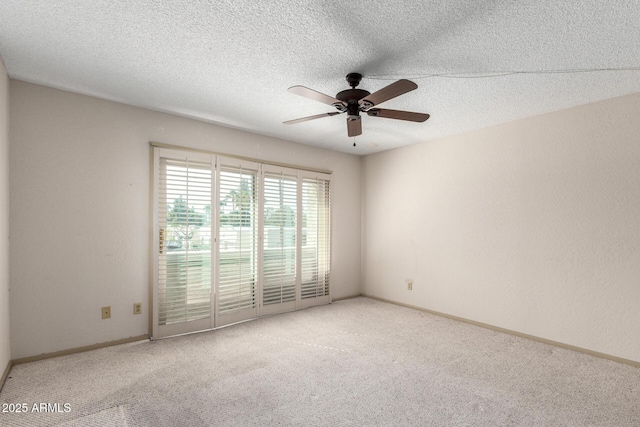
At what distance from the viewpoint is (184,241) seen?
3.45 m

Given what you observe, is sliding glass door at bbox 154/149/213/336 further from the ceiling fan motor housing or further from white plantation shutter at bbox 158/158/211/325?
the ceiling fan motor housing

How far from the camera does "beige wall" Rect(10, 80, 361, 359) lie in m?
2.69

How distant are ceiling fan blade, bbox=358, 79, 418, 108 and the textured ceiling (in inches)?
10.7

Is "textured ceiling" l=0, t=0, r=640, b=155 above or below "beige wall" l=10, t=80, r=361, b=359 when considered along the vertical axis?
above

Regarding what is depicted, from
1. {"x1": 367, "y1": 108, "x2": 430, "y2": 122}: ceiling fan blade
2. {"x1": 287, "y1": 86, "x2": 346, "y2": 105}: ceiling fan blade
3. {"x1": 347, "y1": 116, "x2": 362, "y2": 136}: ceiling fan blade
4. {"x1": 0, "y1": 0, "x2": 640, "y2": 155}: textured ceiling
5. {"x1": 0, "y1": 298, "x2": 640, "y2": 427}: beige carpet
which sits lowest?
{"x1": 0, "y1": 298, "x2": 640, "y2": 427}: beige carpet

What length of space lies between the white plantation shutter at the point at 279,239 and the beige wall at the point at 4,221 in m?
2.38

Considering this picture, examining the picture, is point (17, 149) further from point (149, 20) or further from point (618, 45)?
point (618, 45)

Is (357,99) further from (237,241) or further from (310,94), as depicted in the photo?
(237,241)

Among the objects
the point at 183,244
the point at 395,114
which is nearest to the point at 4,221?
the point at 183,244

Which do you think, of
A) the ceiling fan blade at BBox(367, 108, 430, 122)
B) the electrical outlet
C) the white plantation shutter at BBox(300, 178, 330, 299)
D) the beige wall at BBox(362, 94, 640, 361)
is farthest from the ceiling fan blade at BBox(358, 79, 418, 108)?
the electrical outlet

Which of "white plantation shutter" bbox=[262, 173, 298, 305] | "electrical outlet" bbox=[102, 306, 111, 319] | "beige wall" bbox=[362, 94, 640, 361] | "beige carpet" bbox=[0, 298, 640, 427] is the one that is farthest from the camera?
"white plantation shutter" bbox=[262, 173, 298, 305]

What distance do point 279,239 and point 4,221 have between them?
2648mm

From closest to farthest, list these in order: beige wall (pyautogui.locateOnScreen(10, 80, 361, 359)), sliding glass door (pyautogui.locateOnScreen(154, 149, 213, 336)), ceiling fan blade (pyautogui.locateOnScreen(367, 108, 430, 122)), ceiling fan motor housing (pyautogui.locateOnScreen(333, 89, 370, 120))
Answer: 1. ceiling fan motor housing (pyautogui.locateOnScreen(333, 89, 370, 120))
2. ceiling fan blade (pyautogui.locateOnScreen(367, 108, 430, 122))
3. beige wall (pyautogui.locateOnScreen(10, 80, 361, 359))
4. sliding glass door (pyautogui.locateOnScreen(154, 149, 213, 336))

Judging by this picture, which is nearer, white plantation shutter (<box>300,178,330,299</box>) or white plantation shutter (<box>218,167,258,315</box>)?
white plantation shutter (<box>218,167,258,315</box>)
